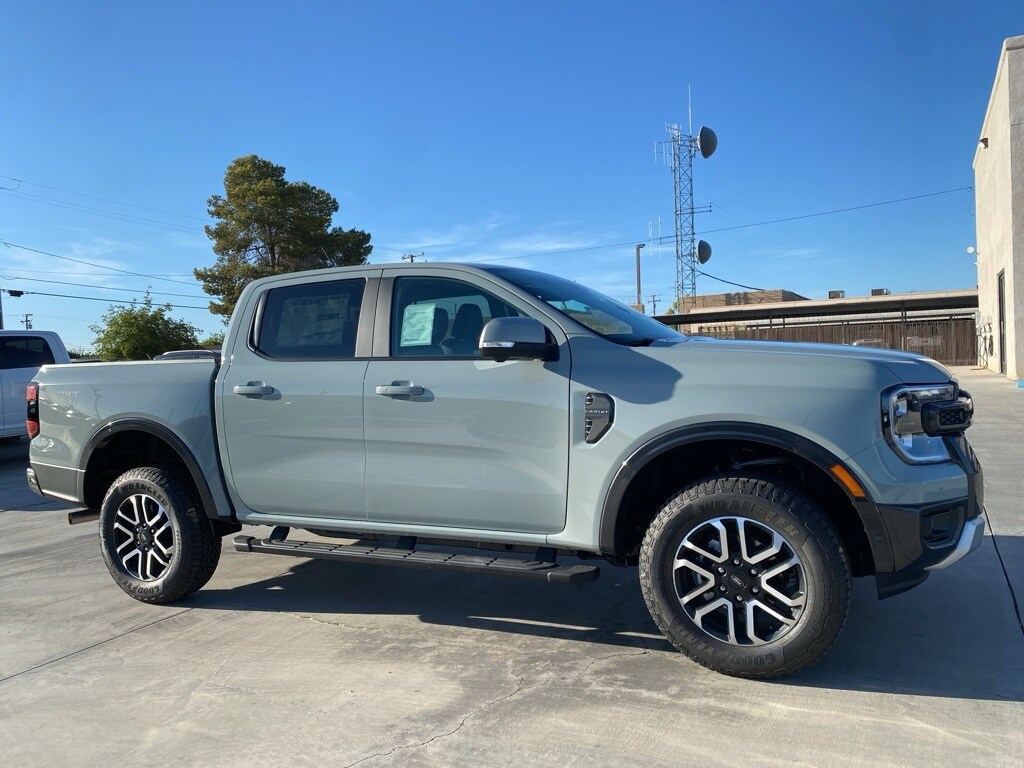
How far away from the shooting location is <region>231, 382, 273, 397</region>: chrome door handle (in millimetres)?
4551

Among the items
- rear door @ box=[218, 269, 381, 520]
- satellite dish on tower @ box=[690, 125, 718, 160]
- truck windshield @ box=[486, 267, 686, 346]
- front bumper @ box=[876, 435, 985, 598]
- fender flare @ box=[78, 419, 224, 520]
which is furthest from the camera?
satellite dish on tower @ box=[690, 125, 718, 160]

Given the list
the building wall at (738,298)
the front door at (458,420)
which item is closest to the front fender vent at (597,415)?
the front door at (458,420)

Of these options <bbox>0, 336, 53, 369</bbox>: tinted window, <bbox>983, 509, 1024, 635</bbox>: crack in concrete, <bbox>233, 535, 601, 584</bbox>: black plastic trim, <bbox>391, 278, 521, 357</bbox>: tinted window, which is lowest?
<bbox>983, 509, 1024, 635</bbox>: crack in concrete

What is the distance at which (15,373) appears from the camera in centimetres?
1225

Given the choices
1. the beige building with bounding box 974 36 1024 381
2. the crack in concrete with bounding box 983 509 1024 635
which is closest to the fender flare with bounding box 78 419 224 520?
the crack in concrete with bounding box 983 509 1024 635

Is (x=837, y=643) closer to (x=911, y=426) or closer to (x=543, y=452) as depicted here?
(x=911, y=426)

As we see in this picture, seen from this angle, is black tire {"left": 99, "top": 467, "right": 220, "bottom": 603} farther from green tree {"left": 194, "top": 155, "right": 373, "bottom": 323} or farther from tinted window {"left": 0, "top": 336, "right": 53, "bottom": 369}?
green tree {"left": 194, "top": 155, "right": 373, "bottom": 323}

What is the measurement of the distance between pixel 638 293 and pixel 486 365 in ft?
170

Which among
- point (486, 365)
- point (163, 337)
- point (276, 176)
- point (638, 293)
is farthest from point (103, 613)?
point (638, 293)

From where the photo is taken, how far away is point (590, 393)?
12.3 feet

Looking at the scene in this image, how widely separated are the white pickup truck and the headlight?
1218 centimetres

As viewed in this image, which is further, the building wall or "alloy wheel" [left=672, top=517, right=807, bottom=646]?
the building wall

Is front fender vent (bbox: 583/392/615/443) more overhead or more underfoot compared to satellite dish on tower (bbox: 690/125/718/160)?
more underfoot

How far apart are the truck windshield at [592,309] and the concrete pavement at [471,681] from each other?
1.58 m
